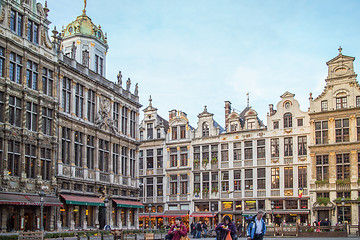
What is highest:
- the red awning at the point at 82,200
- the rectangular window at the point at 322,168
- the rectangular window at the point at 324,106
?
the rectangular window at the point at 324,106

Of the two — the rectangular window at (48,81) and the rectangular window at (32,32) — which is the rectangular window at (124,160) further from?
the rectangular window at (32,32)

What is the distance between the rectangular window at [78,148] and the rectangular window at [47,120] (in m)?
3.70

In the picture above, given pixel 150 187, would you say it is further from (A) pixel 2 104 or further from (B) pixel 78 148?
(A) pixel 2 104

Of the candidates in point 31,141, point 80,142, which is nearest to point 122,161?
point 80,142

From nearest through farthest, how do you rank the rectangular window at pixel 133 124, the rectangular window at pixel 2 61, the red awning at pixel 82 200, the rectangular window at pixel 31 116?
the rectangular window at pixel 2 61, the rectangular window at pixel 31 116, the red awning at pixel 82 200, the rectangular window at pixel 133 124

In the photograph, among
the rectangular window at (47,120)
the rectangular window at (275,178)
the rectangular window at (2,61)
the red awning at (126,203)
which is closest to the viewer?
the rectangular window at (2,61)

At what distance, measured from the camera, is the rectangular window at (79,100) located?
1609 inches

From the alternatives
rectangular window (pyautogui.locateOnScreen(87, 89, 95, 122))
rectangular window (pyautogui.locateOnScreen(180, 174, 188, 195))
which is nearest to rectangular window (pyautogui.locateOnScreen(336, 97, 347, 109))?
rectangular window (pyautogui.locateOnScreen(180, 174, 188, 195))

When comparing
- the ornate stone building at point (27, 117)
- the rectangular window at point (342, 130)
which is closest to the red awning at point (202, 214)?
the rectangular window at point (342, 130)

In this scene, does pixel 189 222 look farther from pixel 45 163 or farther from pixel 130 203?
pixel 45 163

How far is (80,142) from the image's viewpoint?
40.9 meters

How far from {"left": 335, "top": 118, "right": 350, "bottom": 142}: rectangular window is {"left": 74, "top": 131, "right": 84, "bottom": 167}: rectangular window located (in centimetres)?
2416

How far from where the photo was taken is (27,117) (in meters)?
34.5

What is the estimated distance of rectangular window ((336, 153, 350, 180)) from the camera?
Answer: 156ft
